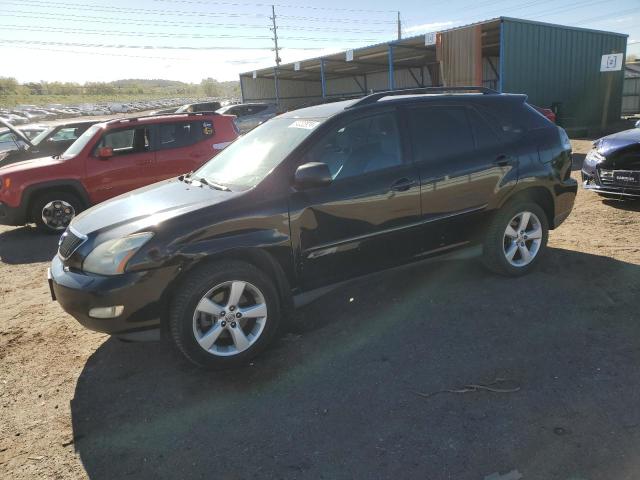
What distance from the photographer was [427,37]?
1708cm

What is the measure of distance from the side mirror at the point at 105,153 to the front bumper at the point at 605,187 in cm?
704

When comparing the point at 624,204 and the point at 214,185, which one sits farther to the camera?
the point at 624,204

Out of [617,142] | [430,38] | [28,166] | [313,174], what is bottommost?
[617,142]

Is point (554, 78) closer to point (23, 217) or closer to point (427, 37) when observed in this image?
point (427, 37)

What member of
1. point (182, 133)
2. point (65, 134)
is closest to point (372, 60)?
point (65, 134)

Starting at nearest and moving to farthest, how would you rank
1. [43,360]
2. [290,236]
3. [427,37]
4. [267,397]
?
[267,397] → [290,236] → [43,360] → [427,37]

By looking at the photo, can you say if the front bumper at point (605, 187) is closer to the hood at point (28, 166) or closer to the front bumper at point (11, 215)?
the hood at point (28, 166)

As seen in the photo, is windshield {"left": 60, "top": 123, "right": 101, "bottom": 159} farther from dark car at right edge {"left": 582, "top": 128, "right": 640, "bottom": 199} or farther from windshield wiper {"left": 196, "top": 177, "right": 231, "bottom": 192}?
dark car at right edge {"left": 582, "top": 128, "right": 640, "bottom": 199}

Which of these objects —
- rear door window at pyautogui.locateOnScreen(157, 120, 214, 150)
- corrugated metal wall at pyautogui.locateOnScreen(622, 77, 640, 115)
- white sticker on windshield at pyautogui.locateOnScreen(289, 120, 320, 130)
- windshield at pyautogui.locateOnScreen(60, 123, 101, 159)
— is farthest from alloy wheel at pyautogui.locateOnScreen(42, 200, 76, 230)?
corrugated metal wall at pyautogui.locateOnScreen(622, 77, 640, 115)

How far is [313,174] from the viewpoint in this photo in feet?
10.7

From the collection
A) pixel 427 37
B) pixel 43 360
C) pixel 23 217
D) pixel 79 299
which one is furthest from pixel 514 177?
pixel 427 37

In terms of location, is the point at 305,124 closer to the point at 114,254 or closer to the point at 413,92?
the point at 413,92

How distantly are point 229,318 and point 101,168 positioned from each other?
17.1ft

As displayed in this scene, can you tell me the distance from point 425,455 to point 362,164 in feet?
7.02
